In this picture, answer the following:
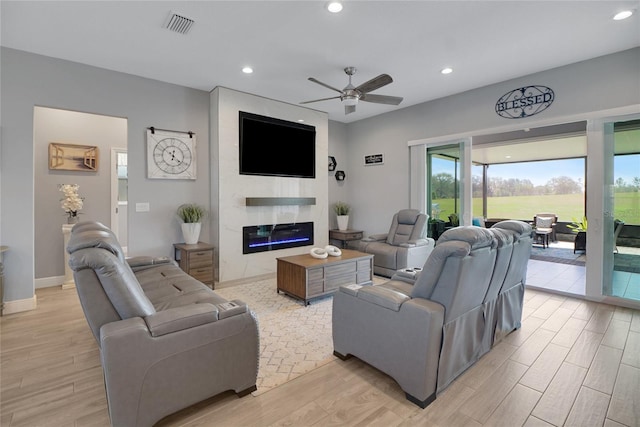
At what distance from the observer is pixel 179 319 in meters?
1.72

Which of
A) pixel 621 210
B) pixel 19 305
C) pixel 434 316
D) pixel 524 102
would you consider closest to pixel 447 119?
pixel 524 102

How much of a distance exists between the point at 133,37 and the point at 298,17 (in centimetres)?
181

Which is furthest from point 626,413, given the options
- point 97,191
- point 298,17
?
point 97,191

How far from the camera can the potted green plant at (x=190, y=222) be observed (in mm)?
4406

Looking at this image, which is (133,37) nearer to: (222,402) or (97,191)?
(97,191)

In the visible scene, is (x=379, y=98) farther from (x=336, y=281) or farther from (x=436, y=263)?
(x=436, y=263)

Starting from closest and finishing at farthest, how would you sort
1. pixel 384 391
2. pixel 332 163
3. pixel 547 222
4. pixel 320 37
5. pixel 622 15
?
pixel 384 391 < pixel 622 15 < pixel 320 37 < pixel 332 163 < pixel 547 222

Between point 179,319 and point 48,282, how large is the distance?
4.20 meters

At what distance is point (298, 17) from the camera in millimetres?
2850

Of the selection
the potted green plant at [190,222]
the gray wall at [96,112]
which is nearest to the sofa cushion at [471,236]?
the potted green plant at [190,222]

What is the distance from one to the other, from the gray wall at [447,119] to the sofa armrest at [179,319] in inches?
186

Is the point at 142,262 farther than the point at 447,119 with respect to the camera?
No

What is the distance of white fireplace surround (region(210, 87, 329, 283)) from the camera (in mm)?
4629

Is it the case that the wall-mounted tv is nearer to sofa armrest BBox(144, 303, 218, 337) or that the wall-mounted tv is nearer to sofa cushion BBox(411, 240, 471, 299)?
sofa armrest BBox(144, 303, 218, 337)
